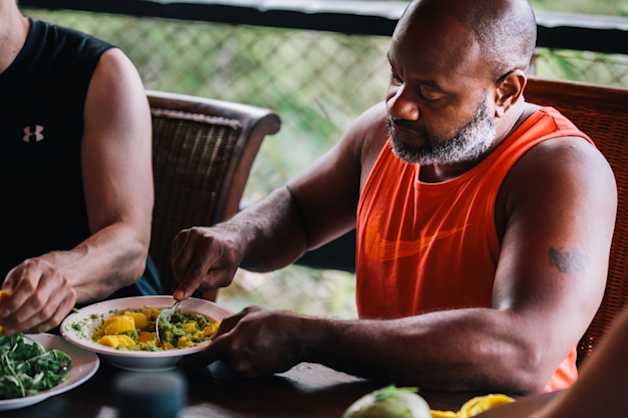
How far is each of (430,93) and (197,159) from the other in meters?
0.79

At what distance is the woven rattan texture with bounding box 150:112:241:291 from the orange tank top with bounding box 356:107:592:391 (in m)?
0.46

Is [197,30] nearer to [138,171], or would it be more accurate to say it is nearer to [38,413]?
[138,171]

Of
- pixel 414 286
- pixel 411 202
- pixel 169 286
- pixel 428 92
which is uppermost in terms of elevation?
pixel 428 92

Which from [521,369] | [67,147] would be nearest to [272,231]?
[67,147]

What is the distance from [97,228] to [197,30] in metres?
1.41

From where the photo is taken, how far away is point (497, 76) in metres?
1.76

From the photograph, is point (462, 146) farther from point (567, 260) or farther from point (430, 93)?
point (567, 260)

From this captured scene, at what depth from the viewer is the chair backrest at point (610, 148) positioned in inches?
75.2

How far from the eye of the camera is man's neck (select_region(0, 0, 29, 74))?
204cm

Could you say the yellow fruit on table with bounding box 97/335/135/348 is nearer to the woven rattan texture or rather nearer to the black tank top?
the black tank top

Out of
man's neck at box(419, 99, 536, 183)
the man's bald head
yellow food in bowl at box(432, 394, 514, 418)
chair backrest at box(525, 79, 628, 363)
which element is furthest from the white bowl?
chair backrest at box(525, 79, 628, 363)

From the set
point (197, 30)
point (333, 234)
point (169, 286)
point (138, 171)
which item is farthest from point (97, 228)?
point (197, 30)

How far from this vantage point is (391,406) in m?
0.98

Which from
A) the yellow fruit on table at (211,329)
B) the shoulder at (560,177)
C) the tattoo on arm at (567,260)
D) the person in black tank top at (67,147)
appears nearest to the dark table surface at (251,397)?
the yellow fruit on table at (211,329)
